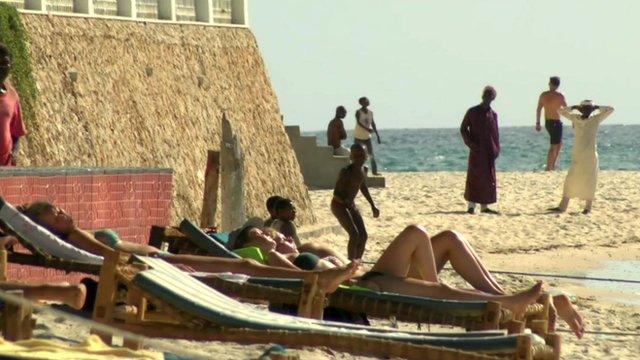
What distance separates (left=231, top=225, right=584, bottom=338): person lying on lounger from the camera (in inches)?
365

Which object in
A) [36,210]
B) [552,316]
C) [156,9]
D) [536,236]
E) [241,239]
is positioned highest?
[156,9]

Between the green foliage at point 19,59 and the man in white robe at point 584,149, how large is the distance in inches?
278

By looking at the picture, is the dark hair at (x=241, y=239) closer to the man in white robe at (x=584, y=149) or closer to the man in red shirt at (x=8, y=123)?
the man in red shirt at (x=8, y=123)

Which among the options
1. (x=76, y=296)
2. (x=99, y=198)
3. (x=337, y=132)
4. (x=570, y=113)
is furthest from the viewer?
(x=337, y=132)

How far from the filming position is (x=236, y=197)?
1419 centimetres

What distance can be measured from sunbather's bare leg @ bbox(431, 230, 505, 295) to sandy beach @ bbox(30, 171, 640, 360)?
0.83 m

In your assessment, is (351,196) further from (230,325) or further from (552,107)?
(552,107)

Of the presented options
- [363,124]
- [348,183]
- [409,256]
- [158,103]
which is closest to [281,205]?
[409,256]

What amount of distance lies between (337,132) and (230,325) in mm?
17123

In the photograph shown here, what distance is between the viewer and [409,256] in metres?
9.55

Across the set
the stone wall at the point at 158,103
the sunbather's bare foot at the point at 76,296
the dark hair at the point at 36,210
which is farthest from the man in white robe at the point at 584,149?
the sunbather's bare foot at the point at 76,296

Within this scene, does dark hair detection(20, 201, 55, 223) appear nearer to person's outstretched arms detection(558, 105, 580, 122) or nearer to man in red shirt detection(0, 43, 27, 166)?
man in red shirt detection(0, 43, 27, 166)

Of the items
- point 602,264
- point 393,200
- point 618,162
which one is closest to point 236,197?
point 602,264

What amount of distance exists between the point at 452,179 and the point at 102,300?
21854mm
